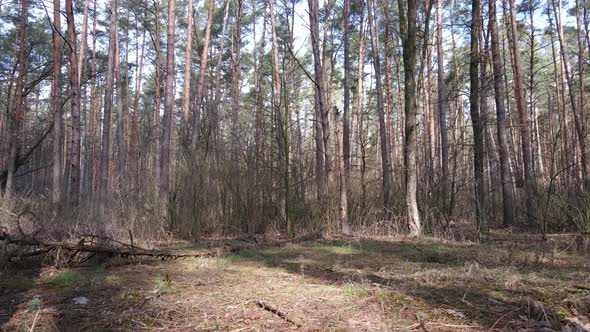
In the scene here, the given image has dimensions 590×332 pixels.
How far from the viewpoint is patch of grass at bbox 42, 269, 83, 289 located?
126 inches

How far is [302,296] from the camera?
2.74m

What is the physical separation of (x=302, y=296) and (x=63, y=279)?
7.48 ft

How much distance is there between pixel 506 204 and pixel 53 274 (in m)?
8.96

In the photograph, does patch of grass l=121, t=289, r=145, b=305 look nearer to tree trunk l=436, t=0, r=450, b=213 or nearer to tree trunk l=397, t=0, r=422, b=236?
tree trunk l=397, t=0, r=422, b=236

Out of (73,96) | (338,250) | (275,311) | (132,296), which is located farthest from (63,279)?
(73,96)

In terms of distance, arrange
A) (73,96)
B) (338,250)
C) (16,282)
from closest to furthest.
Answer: (16,282), (338,250), (73,96)

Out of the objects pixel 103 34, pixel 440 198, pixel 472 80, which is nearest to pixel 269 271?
pixel 440 198

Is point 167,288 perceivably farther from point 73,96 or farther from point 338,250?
point 73,96

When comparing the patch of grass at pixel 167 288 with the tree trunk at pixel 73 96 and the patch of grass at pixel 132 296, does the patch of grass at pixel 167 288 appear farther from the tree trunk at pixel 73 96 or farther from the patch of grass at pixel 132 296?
Result: the tree trunk at pixel 73 96

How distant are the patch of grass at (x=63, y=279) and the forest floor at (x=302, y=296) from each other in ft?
0.04

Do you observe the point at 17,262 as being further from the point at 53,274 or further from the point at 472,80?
the point at 472,80

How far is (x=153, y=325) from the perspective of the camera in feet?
7.20

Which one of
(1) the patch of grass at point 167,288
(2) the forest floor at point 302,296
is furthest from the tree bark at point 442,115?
(1) the patch of grass at point 167,288

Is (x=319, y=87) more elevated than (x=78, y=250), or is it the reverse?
(x=319, y=87)
